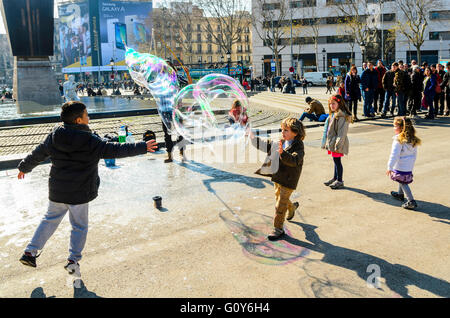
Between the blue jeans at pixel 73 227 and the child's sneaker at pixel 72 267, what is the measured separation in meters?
0.04

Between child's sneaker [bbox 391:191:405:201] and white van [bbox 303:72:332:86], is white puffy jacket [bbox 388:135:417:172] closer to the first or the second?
child's sneaker [bbox 391:191:405:201]

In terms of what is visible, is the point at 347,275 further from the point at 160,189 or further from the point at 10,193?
the point at 10,193

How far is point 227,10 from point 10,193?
5341 centimetres

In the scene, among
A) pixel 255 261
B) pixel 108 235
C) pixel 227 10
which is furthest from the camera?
pixel 227 10

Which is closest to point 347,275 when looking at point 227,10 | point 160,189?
point 160,189

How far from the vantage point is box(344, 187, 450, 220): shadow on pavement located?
5328 mm

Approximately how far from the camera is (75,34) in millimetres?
89750

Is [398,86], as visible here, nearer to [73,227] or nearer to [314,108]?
[314,108]

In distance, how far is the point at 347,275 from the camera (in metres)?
3.76

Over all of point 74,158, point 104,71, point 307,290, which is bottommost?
point 307,290

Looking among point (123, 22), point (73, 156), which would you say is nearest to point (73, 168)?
point (73, 156)

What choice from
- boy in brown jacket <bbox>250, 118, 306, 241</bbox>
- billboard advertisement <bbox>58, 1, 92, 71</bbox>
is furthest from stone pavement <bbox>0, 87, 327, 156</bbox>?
billboard advertisement <bbox>58, 1, 92, 71</bbox>

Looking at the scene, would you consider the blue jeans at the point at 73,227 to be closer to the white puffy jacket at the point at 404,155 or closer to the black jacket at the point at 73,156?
the black jacket at the point at 73,156

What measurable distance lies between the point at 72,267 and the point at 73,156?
3.34 ft
